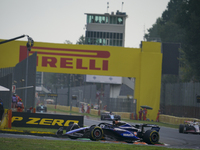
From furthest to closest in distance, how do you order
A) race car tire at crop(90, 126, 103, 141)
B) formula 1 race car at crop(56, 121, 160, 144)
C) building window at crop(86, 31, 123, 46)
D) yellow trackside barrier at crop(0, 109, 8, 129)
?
building window at crop(86, 31, 123, 46)
yellow trackside barrier at crop(0, 109, 8, 129)
formula 1 race car at crop(56, 121, 160, 144)
race car tire at crop(90, 126, 103, 141)

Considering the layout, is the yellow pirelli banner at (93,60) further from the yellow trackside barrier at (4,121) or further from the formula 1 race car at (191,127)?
the yellow trackside barrier at (4,121)

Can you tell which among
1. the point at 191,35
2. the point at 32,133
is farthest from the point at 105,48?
the point at 32,133

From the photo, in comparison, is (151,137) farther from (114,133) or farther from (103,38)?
(103,38)

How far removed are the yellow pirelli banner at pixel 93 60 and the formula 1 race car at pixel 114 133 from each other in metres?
22.0

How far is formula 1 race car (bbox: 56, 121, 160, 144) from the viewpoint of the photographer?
14.9 metres

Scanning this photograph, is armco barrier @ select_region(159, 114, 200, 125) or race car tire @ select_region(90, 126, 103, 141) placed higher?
race car tire @ select_region(90, 126, 103, 141)

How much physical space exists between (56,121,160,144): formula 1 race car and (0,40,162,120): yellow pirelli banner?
2200 centimetres

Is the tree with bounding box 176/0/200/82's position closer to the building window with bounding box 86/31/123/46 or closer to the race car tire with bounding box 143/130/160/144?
the building window with bounding box 86/31/123/46

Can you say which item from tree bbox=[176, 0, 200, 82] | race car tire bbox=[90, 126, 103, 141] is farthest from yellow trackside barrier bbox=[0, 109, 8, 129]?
tree bbox=[176, 0, 200, 82]

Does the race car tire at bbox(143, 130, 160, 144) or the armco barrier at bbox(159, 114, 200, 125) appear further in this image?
the armco barrier at bbox(159, 114, 200, 125)

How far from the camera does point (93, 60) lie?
124 feet

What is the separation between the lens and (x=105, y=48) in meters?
38.0

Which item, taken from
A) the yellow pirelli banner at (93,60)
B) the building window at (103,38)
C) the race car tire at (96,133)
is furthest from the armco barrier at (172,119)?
the building window at (103,38)

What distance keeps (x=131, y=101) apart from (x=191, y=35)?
41.7 ft
